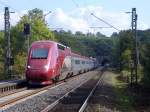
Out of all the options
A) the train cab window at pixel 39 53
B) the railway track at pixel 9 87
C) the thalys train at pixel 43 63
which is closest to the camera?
the railway track at pixel 9 87

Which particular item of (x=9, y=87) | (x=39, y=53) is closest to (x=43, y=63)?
(x=39, y=53)

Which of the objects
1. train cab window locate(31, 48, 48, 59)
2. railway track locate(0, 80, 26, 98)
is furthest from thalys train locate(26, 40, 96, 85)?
railway track locate(0, 80, 26, 98)

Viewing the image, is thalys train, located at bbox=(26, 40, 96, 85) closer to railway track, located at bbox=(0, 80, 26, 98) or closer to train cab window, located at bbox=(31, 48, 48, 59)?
train cab window, located at bbox=(31, 48, 48, 59)

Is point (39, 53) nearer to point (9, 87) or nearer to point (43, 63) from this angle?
point (43, 63)

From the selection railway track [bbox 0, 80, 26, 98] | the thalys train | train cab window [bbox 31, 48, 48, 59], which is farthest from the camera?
train cab window [bbox 31, 48, 48, 59]

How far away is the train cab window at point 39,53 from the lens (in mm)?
38469

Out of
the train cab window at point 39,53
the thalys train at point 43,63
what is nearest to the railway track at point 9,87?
the thalys train at point 43,63

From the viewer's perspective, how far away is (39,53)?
3881cm

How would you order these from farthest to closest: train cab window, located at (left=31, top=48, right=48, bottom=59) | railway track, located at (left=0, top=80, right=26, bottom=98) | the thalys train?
train cab window, located at (left=31, top=48, right=48, bottom=59), the thalys train, railway track, located at (left=0, top=80, right=26, bottom=98)

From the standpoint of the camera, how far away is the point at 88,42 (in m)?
200

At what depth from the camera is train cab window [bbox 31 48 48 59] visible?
126 ft

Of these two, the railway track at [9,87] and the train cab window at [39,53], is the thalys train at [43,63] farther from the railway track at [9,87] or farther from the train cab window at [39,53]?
the railway track at [9,87]

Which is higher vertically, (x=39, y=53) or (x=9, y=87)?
(x=39, y=53)

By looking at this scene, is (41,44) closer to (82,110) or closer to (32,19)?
(82,110)
